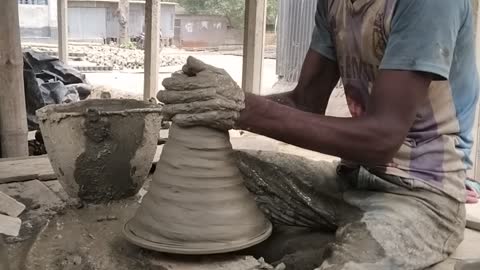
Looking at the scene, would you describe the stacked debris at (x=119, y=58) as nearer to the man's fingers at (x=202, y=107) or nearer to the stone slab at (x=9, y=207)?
the stone slab at (x=9, y=207)

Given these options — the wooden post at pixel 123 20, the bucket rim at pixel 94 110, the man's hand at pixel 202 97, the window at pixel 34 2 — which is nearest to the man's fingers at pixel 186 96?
the man's hand at pixel 202 97

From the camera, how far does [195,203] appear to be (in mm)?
2162

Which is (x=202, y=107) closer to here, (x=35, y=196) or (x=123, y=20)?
(x=35, y=196)

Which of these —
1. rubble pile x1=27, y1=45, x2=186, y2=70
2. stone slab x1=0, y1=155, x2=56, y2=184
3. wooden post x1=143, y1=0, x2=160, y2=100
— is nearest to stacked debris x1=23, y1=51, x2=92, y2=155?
wooden post x1=143, y1=0, x2=160, y2=100

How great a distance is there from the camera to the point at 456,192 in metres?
2.33

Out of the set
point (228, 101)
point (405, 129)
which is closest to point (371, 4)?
point (405, 129)

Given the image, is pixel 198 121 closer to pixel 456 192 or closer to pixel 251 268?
pixel 251 268

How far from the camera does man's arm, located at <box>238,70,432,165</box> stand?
81.1 inches

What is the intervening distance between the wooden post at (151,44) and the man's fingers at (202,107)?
407cm

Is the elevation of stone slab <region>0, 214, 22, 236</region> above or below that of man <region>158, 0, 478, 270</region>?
below

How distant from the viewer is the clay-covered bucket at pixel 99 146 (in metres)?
2.98

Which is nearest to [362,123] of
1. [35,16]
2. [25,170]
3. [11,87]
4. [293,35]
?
[25,170]

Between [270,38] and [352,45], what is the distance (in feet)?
69.8

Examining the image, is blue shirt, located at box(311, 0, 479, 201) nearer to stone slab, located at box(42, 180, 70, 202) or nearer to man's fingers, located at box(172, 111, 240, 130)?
man's fingers, located at box(172, 111, 240, 130)
